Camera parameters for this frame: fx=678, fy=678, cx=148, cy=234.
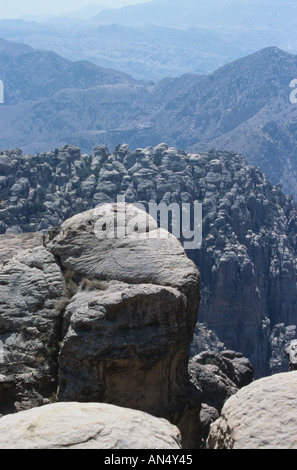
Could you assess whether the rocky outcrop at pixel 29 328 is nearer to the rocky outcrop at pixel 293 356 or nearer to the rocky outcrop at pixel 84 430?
the rocky outcrop at pixel 84 430

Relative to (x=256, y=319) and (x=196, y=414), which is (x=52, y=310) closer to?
(x=196, y=414)

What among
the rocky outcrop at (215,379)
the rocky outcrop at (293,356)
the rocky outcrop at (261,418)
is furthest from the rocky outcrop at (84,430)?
the rocky outcrop at (215,379)

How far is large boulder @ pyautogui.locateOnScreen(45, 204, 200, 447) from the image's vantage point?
49.4 feet

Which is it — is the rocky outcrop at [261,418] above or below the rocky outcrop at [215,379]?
above

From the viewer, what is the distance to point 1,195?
108 m

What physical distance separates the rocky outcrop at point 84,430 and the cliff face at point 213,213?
89.7 metres

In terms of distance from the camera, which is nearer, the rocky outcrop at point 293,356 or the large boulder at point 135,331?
the large boulder at point 135,331

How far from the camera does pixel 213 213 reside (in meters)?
125

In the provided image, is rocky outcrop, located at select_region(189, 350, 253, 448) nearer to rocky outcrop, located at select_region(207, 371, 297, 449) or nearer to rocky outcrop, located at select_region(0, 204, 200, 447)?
rocky outcrop, located at select_region(0, 204, 200, 447)

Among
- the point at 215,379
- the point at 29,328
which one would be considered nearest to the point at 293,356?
the point at 215,379

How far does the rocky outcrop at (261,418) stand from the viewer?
10.4 meters

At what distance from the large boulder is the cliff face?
8420 cm

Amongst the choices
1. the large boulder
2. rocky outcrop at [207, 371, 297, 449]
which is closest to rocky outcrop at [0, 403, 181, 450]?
rocky outcrop at [207, 371, 297, 449]

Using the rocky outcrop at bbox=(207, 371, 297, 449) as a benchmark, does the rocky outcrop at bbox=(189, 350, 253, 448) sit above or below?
below
